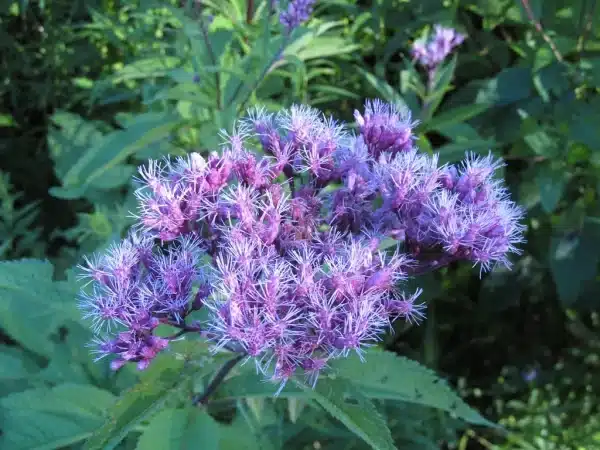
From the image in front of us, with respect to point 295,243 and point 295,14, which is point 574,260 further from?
point 295,243

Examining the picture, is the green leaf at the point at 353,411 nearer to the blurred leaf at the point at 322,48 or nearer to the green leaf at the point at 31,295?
the green leaf at the point at 31,295

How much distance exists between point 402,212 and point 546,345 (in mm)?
1515

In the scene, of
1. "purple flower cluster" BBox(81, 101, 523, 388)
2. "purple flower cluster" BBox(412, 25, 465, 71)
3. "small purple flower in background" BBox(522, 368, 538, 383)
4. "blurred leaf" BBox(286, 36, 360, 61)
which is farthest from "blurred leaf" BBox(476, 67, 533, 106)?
"small purple flower in background" BBox(522, 368, 538, 383)

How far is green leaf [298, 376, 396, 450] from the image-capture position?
2.68 ft

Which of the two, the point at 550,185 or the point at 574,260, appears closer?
the point at 550,185

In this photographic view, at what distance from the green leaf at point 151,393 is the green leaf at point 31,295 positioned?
20cm

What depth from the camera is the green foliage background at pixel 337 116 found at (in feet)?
3.49

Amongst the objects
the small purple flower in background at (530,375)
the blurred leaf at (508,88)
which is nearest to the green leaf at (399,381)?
the blurred leaf at (508,88)

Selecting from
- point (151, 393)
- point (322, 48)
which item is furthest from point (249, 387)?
point (322, 48)

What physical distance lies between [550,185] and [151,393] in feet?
3.85

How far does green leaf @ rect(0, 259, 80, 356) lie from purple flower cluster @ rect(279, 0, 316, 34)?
2.30 feet

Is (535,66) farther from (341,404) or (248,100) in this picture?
(341,404)

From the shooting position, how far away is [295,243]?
38.6 inches

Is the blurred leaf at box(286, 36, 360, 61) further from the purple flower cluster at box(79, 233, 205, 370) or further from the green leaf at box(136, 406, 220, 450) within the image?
the green leaf at box(136, 406, 220, 450)
